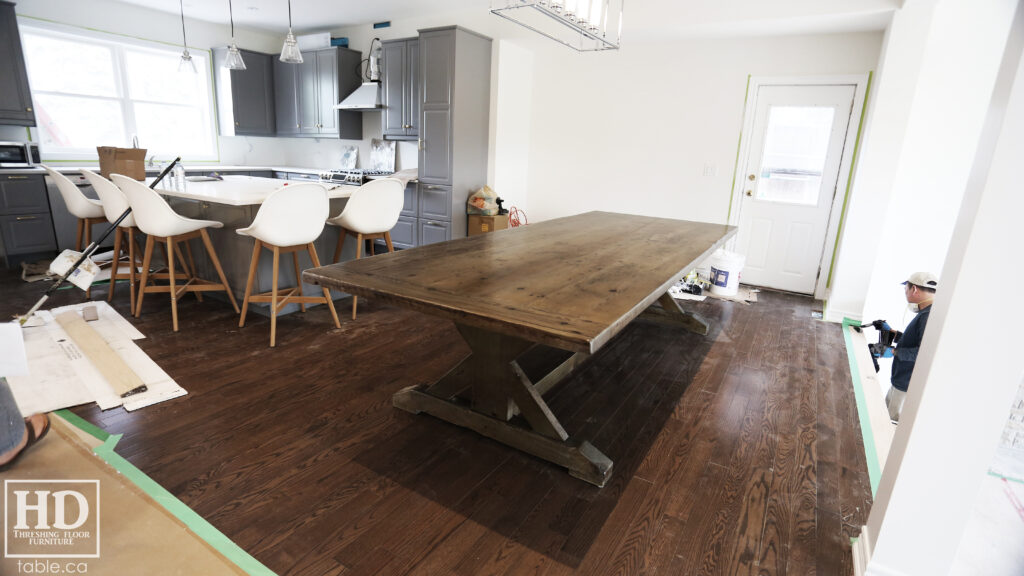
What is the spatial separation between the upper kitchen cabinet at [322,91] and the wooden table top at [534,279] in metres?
4.48

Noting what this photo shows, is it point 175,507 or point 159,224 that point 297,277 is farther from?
point 175,507

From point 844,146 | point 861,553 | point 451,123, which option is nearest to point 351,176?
point 451,123

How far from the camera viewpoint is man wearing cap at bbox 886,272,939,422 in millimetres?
2494

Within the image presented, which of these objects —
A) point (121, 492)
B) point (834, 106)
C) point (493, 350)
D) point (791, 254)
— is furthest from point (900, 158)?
point (121, 492)

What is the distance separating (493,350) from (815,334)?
2889 millimetres

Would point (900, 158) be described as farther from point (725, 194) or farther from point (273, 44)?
point (273, 44)

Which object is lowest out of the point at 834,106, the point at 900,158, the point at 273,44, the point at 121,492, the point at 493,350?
the point at 121,492

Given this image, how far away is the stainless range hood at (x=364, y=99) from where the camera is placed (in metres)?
5.87

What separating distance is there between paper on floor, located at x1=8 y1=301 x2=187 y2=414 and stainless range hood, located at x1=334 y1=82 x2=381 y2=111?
3.63 metres

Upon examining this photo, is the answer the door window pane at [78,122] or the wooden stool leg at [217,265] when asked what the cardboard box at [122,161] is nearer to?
the wooden stool leg at [217,265]

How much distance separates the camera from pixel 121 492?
4.72ft

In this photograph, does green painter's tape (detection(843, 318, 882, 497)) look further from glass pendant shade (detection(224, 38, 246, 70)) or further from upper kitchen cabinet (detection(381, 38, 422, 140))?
glass pendant shade (detection(224, 38, 246, 70))

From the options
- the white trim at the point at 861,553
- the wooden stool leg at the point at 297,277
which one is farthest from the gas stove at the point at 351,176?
the white trim at the point at 861,553

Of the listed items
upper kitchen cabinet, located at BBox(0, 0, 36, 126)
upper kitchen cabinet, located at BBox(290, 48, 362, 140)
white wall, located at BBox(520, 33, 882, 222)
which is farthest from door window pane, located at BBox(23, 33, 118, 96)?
white wall, located at BBox(520, 33, 882, 222)
